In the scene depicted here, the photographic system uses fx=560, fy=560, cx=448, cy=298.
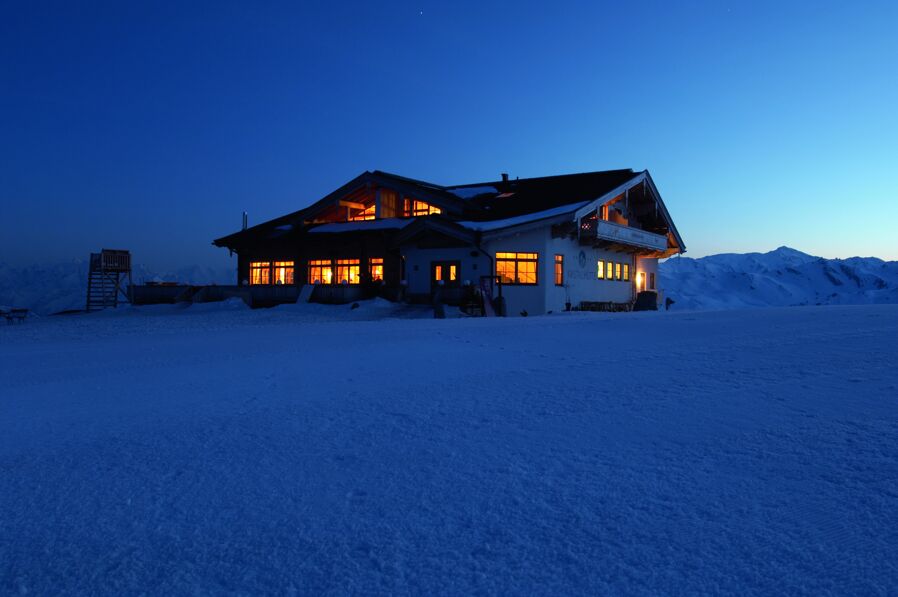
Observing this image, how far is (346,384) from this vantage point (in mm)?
6113

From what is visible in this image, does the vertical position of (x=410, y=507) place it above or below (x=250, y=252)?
below

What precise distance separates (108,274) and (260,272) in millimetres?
13645

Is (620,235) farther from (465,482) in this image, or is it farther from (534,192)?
(465,482)

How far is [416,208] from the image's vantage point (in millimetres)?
32031

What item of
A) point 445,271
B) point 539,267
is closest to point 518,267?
point 539,267

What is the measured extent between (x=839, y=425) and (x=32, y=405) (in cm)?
709

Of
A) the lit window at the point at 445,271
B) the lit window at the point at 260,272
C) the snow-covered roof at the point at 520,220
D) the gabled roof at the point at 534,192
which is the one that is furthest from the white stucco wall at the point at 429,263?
the lit window at the point at 260,272

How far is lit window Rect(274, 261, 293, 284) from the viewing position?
111 ft

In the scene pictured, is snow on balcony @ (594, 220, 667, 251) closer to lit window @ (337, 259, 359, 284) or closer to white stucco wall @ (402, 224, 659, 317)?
white stucco wall @ (402, 224, 659, 317)

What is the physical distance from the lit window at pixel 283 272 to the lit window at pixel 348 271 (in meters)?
3.46

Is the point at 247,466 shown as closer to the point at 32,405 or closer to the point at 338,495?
the point at 338,495

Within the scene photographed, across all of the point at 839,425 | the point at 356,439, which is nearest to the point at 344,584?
the point at 356,439

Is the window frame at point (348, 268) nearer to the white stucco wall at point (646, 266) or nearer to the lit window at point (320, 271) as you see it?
the lit window at point (320, 271)

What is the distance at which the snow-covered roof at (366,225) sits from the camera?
29.7 metres
